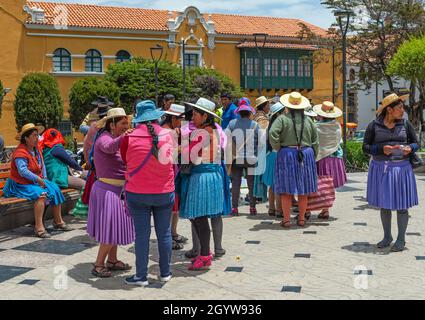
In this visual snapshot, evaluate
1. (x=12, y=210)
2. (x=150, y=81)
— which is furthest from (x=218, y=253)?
(x=150, y=81)

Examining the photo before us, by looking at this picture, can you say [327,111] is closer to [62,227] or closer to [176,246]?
[176,246]

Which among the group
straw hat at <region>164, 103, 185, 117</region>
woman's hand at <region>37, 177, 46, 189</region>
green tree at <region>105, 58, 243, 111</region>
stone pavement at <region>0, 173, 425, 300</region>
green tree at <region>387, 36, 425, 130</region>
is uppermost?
green tree at <region>105, 58, 243, 111</region>

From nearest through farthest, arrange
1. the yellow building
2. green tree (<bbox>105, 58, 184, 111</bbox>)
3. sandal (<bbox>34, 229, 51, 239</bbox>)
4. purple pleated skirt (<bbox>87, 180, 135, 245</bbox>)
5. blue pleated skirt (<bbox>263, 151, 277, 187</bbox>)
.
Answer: purple pleated skirt (<bbox>87, 180, 135, 245</bbox>)
sandal (<bbox>34, 229, 51, 239</bbox>)
blue pleated skirt (<bbox>263, 151, 277, 187</bbox>)
green tree (<bbox>105, 58, 184, 111</bbox>)
the yellow building

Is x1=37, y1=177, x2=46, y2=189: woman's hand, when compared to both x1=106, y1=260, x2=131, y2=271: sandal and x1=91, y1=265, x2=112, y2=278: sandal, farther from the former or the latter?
x1=91, y1=265, x2=112, y2=278: sandal

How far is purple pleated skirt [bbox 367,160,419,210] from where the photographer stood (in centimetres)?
→ 629

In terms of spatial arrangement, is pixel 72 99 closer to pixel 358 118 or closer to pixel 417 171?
pixel 417 171

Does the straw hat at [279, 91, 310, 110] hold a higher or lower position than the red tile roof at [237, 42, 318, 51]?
lower

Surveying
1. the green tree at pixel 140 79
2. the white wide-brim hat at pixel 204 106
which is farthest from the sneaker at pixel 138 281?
the green tree at pixel 140 79

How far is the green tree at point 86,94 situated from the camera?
34.1m

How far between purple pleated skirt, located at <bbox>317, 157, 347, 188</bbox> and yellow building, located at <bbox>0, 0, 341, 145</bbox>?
2826 centimetres

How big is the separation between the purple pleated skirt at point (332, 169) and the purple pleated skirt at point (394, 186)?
6.59 feet

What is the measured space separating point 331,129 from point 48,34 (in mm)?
34073

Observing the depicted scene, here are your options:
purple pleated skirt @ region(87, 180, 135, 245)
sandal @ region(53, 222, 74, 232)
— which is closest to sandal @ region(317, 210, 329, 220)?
sandal @ region(53, 222, 74, 232)

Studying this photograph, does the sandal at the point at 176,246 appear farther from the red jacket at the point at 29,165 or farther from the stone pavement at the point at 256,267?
the red jacket at the point at 29,165
